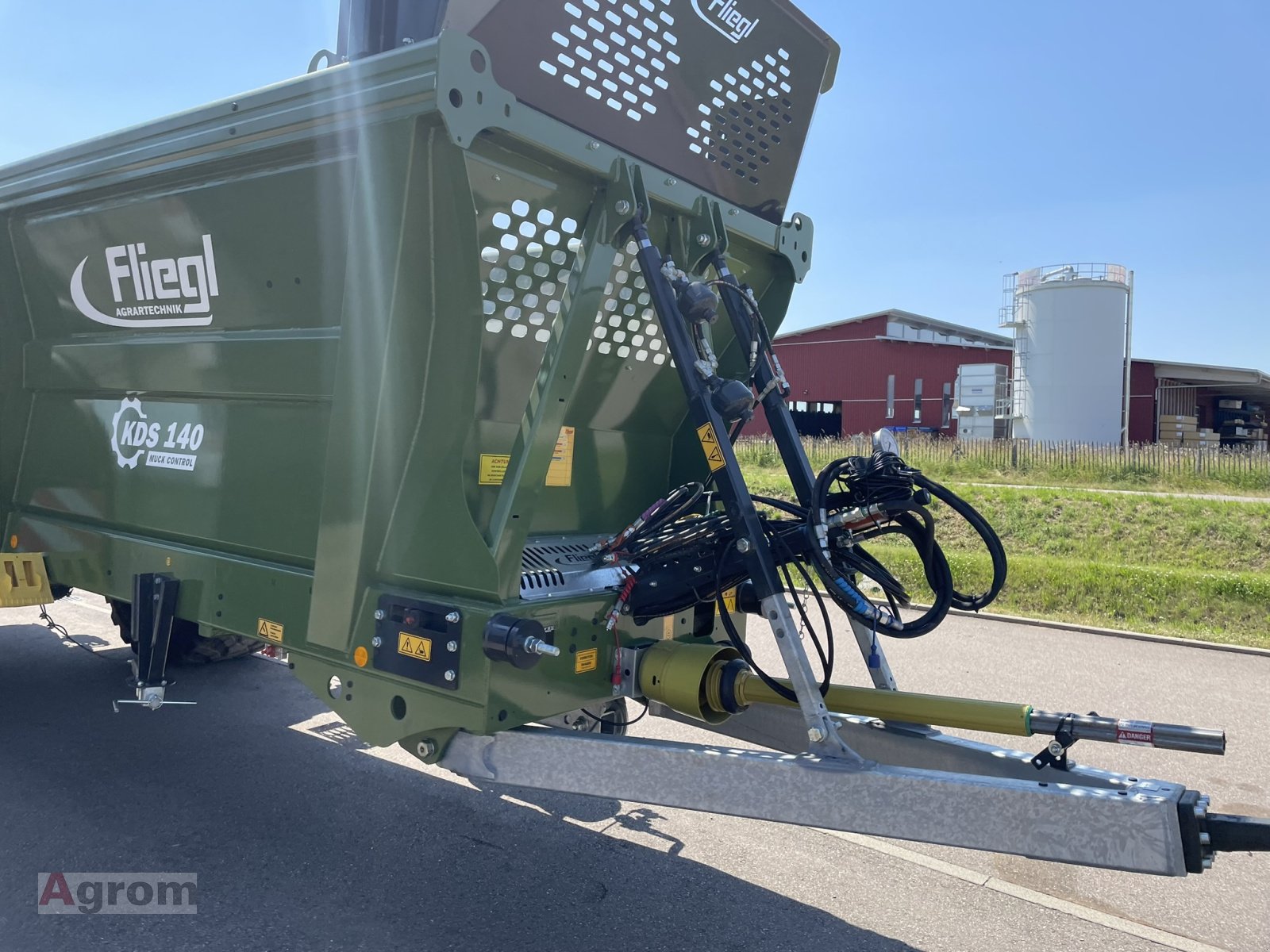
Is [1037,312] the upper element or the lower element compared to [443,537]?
upper

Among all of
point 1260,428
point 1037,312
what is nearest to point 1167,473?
point 1037,312

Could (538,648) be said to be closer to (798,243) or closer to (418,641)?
(418,641)

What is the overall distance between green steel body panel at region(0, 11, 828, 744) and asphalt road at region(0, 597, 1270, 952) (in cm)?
87

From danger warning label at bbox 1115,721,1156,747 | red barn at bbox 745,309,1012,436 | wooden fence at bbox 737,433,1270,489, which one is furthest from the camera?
red barn at bbox 745,309,1012,436

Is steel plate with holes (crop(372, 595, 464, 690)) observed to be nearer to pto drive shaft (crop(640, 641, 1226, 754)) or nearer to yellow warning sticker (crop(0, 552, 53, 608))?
pto drive shaft (crop(640, 641, 1226, 754))

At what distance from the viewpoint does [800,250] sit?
388 centimetres

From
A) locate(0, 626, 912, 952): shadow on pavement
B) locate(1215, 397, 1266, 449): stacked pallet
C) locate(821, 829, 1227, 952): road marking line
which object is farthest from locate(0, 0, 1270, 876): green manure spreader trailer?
locate(1215, 397, 1266, 449): stacked pallet

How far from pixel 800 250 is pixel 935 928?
259cm

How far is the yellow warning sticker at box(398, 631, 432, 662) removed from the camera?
2.74m

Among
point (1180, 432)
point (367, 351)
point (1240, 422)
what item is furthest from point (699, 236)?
point (1240, 422)

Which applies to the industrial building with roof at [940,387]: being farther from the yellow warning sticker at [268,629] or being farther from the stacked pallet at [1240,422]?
the yellow warning sticker at [268,629]

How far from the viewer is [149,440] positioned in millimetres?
3711

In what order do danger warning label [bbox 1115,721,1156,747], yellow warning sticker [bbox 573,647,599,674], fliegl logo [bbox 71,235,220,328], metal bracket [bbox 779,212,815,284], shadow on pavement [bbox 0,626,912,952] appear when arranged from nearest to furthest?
danger warning label [bbox 1115,721,1156,747] → yellow warning sticker [bbox 573,647,599,674] → shadow on pavement [bbox 0,626,912,952] → fliegl logo [bbox 71,235,220,328] → metal bracket [bbox 779,212,815,284]

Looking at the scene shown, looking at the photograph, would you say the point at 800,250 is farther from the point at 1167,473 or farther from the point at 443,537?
the point at 1167,473
